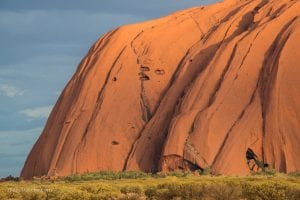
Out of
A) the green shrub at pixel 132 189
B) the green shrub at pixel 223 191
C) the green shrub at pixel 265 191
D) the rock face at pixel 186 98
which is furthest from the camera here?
the rock face at pixel 186 98

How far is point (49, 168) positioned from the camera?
72.2 metres

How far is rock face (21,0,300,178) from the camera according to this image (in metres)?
62.1

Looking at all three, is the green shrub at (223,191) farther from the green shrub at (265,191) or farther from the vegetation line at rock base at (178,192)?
the green shrub at (265,191)

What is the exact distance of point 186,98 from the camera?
223 feet

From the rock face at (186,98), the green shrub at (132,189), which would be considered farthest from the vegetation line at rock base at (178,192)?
the rock face at (186,98)

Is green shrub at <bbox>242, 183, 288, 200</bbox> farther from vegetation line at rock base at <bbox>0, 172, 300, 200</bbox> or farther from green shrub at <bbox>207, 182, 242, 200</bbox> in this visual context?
green shrub at <bbox>207, 182, 242, 200</bbox>

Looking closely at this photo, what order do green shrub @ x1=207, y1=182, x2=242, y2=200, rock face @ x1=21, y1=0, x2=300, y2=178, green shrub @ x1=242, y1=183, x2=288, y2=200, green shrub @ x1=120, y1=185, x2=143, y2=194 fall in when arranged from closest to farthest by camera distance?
green shrub @ x1=207, y1=182, x2=242, y2=200 < green shrub @ x1=242, y1=183, x2=288, y2=200 < green shrub @ x1=120, y1=185, x2=143, y2=194 < rock face @ x1=21, y1=0, x2=300, y2=178

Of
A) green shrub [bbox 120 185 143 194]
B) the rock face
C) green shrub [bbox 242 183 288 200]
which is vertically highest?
the rock face

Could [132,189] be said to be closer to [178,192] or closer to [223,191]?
[178,192]

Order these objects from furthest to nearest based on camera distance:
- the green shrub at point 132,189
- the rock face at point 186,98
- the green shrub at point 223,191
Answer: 1. the rock face at point 186,98
2. the green shrub at point 132,189
3. the green shrub at point 223,191

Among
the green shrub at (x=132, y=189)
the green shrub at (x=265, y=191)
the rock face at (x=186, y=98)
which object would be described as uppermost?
the rock face at (x=186, y=98)

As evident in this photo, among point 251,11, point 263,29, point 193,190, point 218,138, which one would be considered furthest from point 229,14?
point 193,190

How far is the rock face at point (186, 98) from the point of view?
62062mm

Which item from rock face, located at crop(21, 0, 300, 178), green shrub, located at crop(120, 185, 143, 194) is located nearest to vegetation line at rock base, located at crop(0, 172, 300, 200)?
green shrub, located at crop(120, 185, 143, 194)
